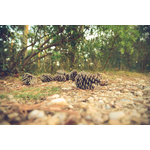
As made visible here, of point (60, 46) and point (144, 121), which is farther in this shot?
point (60, 46)

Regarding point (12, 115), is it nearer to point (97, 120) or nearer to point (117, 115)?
point (97, 120)

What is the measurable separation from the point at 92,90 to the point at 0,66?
7.54ft

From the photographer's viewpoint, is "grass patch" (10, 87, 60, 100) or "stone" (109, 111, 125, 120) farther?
"grass patch" (10, 87, 60, 100)

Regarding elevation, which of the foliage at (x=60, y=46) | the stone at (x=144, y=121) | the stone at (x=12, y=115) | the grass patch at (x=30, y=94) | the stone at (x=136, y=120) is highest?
the foliage at (x=60, y=46)

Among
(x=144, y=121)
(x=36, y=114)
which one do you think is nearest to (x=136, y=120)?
(x=144, y=121)

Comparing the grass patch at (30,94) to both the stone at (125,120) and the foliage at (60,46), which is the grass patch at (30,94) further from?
the foliage at (60,46)

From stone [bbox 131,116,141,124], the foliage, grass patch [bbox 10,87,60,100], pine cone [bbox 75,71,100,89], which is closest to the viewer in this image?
stone [bbox 131,116,141,124]

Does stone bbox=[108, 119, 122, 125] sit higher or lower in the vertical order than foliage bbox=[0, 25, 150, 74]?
lower

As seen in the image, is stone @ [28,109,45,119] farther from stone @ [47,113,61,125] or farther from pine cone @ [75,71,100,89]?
pine cone @ [75,71,100,89]

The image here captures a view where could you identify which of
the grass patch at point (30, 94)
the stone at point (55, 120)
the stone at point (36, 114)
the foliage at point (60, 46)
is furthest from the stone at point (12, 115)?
the foliage at point (60, 46)

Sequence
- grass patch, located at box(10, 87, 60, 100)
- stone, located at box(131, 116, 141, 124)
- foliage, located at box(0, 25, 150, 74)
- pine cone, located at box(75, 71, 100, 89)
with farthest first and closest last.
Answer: foliage, located at box(0, 25, 150, 74), pine cone, located at box(75, 71, 100, 89), grass patch, located at box(10, 87, 60, 100), stone, located at box(131, 116, 141, 124)

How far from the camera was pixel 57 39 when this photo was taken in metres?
2.73

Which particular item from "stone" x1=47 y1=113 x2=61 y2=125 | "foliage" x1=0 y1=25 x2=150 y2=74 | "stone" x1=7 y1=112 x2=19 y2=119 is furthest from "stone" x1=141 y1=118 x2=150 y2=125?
"foliage" x1=0 y1=25 x2=150 y2=74
